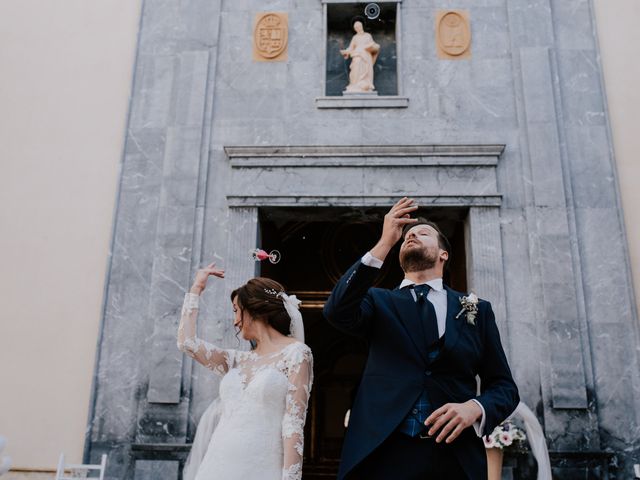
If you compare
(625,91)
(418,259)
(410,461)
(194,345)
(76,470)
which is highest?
(625,91)

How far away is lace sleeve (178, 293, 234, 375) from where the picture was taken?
12.4ft

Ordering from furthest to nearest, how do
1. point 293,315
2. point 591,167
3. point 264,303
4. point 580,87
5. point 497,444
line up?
point 580,87
point 591,167
point 497,444
point 293,315
point 264,303

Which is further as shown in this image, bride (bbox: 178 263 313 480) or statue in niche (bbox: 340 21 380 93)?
statue in niche (bbox: 340 21 380 93)

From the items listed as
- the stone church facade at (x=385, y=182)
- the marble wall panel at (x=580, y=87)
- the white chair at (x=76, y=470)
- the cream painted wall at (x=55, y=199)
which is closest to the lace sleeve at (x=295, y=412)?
the stone church facade at (x=385, y=182)

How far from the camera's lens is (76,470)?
6656mm

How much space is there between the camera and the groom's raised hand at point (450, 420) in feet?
8.55

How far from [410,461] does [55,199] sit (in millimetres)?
6221

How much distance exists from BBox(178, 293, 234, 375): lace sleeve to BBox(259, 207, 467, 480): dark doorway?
3736mm

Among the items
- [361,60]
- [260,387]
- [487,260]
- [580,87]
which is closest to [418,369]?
[260,387]

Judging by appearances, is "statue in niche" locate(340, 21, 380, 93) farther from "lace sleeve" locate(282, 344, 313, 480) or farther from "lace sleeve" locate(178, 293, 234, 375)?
"lace sleeve" locate(282, 344, 313, 480)

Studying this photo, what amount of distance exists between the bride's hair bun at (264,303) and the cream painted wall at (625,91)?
477 centimetres

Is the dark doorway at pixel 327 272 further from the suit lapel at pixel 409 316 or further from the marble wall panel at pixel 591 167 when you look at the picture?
the suit lapel at pixel 409 316

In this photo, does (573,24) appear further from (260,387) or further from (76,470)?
(76,470)

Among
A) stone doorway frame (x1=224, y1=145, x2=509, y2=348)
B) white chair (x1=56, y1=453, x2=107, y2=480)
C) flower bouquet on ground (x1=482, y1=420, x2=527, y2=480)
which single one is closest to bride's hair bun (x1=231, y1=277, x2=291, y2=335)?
flower bouquet on ground (x1=482, y1=420, x2=527, y2=480)
